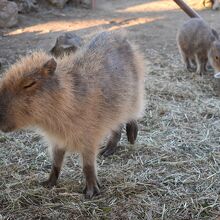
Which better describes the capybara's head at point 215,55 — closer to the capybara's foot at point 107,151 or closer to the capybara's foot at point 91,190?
the capybara's foot at point 107,151

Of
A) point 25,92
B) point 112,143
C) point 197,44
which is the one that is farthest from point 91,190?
point 197,44

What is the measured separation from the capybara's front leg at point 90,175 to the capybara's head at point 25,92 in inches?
20.9

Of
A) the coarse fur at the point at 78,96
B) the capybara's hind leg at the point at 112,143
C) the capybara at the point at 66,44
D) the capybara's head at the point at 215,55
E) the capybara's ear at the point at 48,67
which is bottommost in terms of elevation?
the capybara's head at the point at 215,55

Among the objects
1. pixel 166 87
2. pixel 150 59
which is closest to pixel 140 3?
pixel 150 59

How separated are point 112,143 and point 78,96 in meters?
0.99

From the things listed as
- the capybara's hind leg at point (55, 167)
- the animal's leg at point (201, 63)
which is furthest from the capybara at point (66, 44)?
the capybara's hind leg at point (55, 167)

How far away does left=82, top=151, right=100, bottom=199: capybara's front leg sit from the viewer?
317 centimetres

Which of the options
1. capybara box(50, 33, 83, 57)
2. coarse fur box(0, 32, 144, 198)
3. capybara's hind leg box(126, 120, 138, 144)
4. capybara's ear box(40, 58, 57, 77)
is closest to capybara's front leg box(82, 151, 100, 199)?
coarse fur box(0, 32, 144, 198)

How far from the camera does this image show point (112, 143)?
3895 millimetres

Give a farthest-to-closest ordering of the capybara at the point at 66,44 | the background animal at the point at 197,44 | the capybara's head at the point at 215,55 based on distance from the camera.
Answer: the background animal at the point at 197,44
the capybara's head at the point at 215,55
the capybara at the point at 66,44

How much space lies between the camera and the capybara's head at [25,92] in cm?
273

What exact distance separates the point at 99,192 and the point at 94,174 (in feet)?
0.45

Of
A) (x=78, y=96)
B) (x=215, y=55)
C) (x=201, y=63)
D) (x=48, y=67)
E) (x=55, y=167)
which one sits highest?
(x=48, y=67)

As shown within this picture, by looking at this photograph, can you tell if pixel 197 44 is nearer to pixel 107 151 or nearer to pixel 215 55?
pixel 215 55
